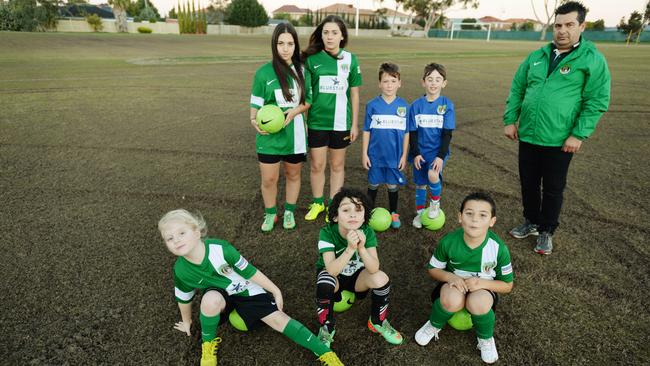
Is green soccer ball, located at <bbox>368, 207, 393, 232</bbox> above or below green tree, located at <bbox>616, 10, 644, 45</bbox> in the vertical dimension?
below

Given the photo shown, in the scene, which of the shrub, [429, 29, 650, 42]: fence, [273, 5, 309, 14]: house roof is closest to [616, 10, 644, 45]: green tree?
[429, 29, 650, 42]: fence

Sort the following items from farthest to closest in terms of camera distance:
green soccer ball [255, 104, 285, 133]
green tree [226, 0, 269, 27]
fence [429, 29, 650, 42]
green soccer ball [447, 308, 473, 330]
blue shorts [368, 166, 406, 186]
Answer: green tree [226, 0, 269, 27]
fence [429, 29, 650, 42]
blue shorts [368, 166, 406, 186]
green soccer ball [255, 104, 285, 133]
green soccer ball [447, 308, 473, 330]

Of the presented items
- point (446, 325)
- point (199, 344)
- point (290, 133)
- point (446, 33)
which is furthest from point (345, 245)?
point (446, 33)

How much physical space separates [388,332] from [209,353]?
119 centimetres

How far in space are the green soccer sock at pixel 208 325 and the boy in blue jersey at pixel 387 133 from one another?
1.93 metres

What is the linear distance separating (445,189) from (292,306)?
295cm

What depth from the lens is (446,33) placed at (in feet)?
252

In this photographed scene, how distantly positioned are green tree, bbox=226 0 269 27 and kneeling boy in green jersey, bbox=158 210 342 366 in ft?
217

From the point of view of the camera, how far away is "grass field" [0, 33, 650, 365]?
2.53 m

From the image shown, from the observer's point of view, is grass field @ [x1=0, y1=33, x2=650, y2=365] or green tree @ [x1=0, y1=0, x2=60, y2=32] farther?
green tree @ [x1=0, y1=0, x2=60, y2=32]

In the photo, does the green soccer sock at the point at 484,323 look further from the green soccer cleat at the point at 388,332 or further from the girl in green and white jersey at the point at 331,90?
the girl in green and white jersey at the point at 331,90

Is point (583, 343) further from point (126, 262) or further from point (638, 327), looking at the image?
point (126, 262)

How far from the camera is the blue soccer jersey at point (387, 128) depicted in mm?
3744

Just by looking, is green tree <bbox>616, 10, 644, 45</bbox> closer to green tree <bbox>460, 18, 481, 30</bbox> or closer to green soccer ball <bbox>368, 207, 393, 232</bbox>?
green tree <bbox>460, 18, 481, 30</bbox>
